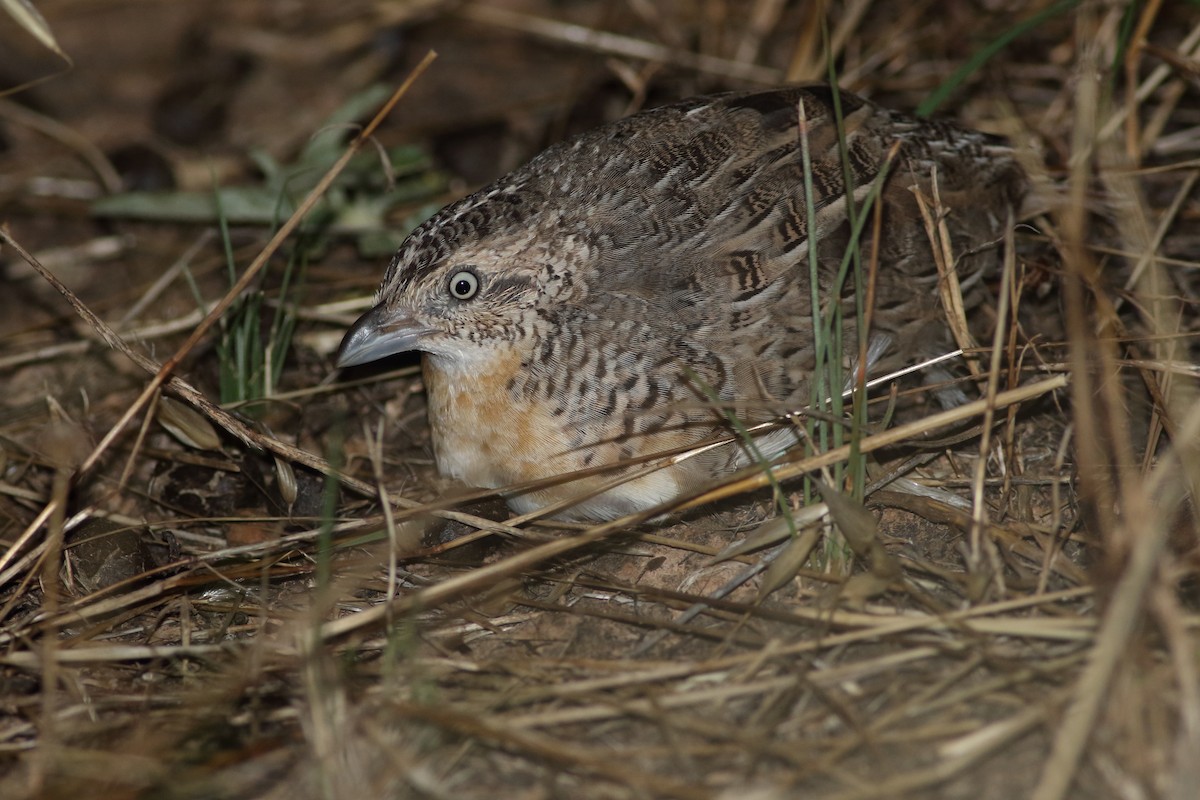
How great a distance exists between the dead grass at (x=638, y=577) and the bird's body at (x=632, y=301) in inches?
11.0

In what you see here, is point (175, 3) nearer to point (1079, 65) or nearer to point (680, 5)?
point (680, 5)

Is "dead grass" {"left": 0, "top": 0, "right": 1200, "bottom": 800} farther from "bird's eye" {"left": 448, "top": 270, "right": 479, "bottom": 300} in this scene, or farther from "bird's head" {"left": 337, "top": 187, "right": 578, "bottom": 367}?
"bird's eye" {"left": 448, "top": 270, "right": 479, "bottom": 300}

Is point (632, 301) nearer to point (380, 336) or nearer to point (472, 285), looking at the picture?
point (472, 285)

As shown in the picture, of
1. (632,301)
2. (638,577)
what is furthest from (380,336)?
(638,577)

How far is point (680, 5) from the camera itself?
6.82 meters

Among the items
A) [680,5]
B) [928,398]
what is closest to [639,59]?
[680,5]

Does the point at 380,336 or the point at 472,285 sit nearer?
the point at 472,285

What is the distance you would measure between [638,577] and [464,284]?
1.13 m

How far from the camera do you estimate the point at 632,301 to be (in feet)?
13.2

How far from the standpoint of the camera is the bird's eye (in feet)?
13.0

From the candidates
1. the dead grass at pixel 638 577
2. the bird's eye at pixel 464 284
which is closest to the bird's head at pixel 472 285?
the bird's eye at pixel 464 284

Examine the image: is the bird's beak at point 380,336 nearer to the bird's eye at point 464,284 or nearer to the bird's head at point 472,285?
the bird's head at point 472,285

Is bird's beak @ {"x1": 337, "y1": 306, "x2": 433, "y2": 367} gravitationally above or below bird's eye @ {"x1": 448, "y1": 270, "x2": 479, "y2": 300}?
below

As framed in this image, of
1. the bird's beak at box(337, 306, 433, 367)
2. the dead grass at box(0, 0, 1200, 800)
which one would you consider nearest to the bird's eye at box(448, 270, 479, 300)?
the bird's beak at box(337, 306, 433, 367)
